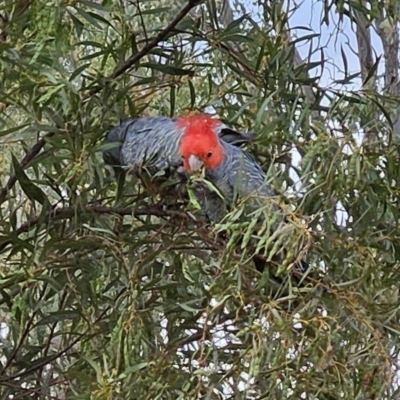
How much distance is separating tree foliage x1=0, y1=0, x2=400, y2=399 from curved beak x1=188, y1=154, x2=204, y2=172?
0.15 feet

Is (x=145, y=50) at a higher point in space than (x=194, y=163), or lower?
higher

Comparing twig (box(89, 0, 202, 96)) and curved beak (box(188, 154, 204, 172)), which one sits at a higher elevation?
twig (box(89, 0, 202, 96))

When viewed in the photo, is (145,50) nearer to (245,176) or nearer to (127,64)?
(127,64)

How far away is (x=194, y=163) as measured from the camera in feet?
3.33

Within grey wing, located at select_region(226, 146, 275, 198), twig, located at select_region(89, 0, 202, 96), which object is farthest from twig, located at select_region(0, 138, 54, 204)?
grey wing, located at select_region(226, 146, 275, 198)

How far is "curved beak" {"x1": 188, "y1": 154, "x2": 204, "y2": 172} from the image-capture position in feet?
3.29

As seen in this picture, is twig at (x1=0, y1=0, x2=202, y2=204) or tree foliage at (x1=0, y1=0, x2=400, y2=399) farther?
twig at (x1=0, y1=0, x2=202, y2=204)

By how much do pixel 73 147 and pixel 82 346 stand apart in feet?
0.82

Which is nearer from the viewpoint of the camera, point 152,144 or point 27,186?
point 27,186

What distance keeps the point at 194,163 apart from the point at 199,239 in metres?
0.11

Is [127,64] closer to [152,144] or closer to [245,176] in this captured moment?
[152,144]

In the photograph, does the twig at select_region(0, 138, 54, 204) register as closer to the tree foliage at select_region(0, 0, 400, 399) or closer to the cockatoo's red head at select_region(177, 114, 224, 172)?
the tree foliage at select_region(0, 0, 400, 399)

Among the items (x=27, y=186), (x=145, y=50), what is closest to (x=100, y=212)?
(x=27, y=186)

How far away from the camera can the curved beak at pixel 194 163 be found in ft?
3.29
